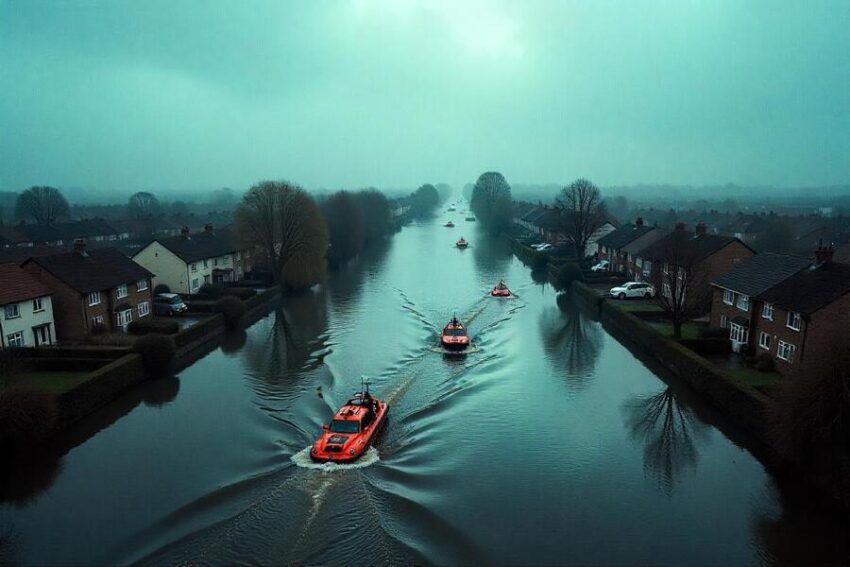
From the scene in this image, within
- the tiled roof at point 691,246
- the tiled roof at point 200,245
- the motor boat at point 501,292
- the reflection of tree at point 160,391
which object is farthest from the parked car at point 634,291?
the tiled roof at point 200,245

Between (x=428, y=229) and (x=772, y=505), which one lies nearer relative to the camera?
(x=772, y=505)

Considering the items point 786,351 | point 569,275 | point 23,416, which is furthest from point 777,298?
point 23,416

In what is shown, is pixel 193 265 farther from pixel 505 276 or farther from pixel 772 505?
pixel 772 505

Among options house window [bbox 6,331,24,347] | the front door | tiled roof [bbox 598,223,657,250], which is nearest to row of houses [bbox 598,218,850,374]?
tiled roof [bbox 598,223,657,250]

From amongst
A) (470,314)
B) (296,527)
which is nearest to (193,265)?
(470,314)

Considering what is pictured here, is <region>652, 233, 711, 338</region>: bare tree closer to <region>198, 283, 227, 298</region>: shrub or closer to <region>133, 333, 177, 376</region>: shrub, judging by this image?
<region>133, 333, 177, 376</region>: shrub
